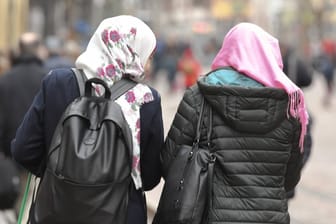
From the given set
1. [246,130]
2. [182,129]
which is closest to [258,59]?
[246,130]

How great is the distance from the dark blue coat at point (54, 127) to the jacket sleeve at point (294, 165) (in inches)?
25.8

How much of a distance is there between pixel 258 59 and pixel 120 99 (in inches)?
28.0

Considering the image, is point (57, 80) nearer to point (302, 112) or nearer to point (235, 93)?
point (235, 93)

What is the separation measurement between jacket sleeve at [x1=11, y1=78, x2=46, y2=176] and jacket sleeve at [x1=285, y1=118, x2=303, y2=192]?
1186 millimetres

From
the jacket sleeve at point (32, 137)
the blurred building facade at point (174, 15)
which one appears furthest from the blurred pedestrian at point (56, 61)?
the blurred building facade at point (174, 15)

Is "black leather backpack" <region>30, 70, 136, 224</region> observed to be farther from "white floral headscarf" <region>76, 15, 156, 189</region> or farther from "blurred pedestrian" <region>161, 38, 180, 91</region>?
"blurred pedestrian" <region>161, 38, 180, 91</region>

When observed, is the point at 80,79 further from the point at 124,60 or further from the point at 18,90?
the point at 18,90

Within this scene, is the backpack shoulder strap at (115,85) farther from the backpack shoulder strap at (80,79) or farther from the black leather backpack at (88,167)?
the black leather backpack at (88,167)

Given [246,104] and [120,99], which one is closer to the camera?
[120,99]

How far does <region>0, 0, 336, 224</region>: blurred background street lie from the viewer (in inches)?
448

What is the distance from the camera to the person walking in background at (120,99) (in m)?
3.90

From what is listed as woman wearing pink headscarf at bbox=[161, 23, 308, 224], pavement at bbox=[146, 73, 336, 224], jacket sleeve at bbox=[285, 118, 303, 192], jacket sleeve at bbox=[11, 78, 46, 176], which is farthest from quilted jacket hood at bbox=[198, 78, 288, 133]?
pavement at bbox=[146, 73, 336, 224]

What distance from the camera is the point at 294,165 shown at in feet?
14.3

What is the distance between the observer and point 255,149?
4.04m
